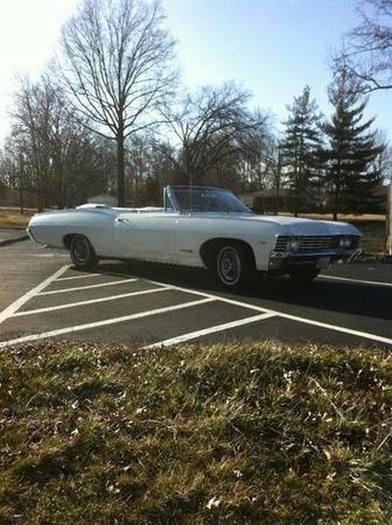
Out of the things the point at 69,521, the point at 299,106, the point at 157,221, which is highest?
the point at 299,106

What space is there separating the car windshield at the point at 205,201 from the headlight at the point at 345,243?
1933 millimetres

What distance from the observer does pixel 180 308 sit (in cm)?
777

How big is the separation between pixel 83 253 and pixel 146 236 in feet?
6.18

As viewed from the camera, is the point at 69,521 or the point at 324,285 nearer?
the point at 69,521

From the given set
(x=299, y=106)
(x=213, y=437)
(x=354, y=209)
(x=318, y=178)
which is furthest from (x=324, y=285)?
(x=299, y=106)

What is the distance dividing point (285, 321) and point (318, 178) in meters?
54.1

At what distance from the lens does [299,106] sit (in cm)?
6347

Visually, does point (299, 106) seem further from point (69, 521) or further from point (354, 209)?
point (69, 521)

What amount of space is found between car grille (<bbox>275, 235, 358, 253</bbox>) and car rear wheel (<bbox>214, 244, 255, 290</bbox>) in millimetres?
637

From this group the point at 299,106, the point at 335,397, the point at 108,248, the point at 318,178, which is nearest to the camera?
the point at 335,397

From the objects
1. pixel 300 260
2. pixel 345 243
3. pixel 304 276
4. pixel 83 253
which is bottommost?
pixel 304 276

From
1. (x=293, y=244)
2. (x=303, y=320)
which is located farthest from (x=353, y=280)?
(x=303, y=320)

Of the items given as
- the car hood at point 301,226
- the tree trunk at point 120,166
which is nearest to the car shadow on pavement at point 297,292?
the car hood at point 301,226

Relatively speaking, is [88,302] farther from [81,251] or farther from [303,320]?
[81,251]
